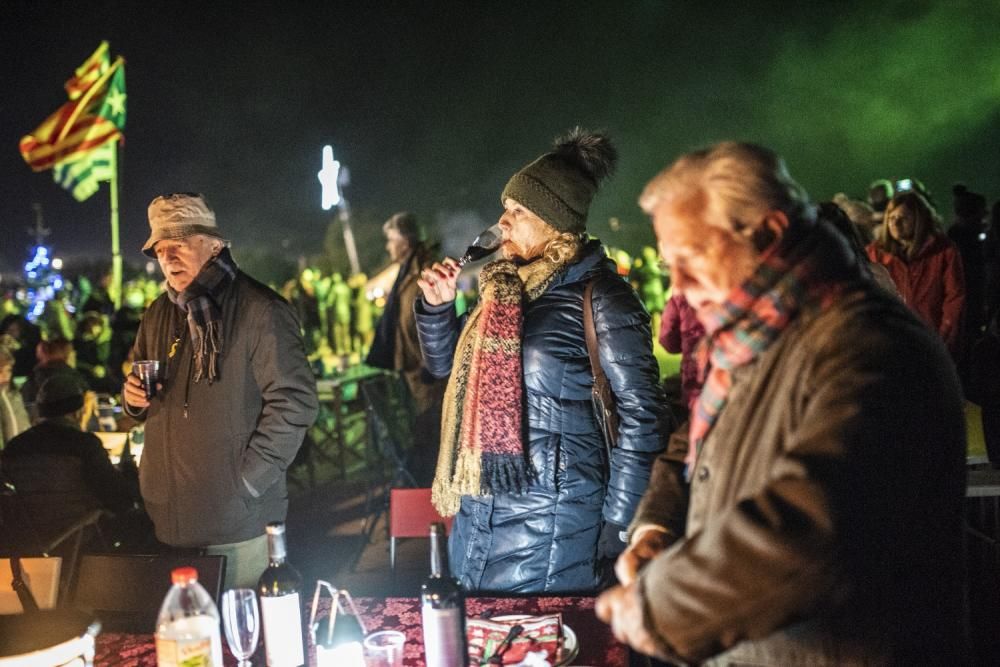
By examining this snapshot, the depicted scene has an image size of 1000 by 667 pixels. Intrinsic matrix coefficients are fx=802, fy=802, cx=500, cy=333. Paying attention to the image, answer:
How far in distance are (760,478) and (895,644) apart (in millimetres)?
347

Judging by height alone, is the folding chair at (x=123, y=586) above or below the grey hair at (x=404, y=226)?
below

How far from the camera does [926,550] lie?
4.37 ft

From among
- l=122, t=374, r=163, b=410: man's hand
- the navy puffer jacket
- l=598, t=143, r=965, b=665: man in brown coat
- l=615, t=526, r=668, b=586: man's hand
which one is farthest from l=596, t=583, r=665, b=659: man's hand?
l=122, t=374, r=163, b=410: man's hand

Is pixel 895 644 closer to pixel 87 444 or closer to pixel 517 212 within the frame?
pixel 517 212

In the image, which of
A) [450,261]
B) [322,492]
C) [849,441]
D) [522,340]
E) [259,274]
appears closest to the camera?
[849,441]

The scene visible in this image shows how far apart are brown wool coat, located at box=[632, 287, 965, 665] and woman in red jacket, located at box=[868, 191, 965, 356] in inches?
193

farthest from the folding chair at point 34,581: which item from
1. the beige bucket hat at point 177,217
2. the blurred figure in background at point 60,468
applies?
the blurred figure in background at point 60,468

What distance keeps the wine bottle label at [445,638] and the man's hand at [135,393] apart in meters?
1.98

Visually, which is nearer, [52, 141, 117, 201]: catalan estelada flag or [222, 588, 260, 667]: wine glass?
[222, 588, 260, 667]: wine glass

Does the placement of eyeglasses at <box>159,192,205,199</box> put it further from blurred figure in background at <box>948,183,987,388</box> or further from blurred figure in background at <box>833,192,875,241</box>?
blurred figure in background at <box>948,183,987,388</box>

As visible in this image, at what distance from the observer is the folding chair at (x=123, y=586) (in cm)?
263

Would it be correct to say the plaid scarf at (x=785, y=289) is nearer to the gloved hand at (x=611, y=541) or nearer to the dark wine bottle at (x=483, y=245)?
the gloved hand at (x=611, y=541)

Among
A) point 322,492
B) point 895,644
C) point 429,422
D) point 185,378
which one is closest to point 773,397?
point 895,644

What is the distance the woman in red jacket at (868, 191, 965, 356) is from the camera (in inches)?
228
